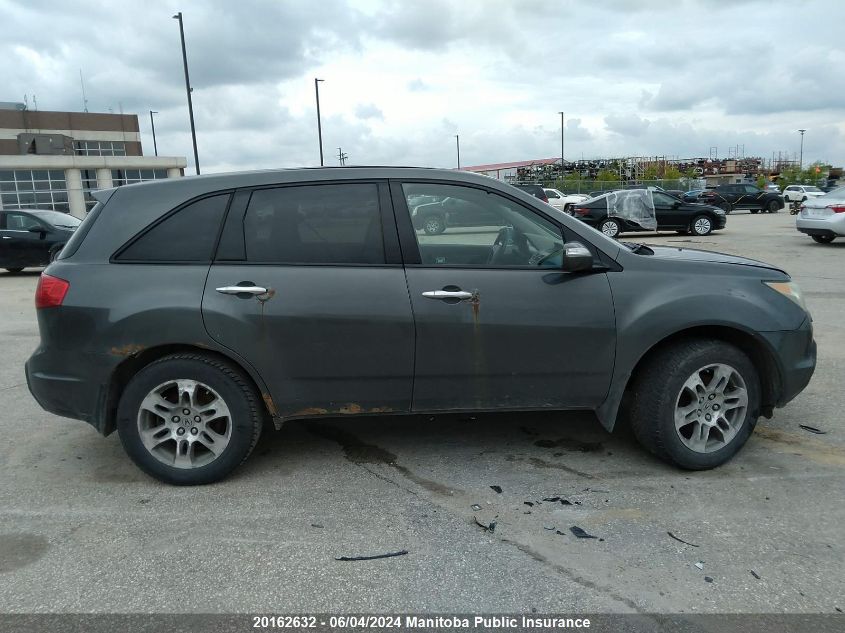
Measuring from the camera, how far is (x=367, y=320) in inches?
145

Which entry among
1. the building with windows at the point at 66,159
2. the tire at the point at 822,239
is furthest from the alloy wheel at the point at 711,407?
the building with windows at the point at 66,159

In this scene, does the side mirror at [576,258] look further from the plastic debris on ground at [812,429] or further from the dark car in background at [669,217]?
the dark car in background at [669,217]

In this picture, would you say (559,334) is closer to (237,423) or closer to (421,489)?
(421,489)

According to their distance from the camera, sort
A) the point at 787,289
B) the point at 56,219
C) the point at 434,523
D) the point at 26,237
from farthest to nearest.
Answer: the point at 56,219 < the point at 26,237 < the point at 787,289 < the point at 434,523

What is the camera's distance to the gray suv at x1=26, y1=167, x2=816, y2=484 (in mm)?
3688

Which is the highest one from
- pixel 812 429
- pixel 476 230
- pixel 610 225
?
pixel 476 230

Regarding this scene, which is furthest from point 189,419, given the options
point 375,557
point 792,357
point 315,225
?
point 792,357

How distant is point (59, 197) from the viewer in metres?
38.3

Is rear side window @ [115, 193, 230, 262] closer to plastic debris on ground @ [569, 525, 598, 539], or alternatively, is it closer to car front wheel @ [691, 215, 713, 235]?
plastic debris on ground @ [569, 525, 598, 539]

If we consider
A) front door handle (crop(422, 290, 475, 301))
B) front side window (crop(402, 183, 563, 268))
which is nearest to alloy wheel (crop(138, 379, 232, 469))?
front door handle (crop(422, 290, 475, 301))

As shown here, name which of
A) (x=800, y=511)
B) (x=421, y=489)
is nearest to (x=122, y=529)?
(x=421, y=489)

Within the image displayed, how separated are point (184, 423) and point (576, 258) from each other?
2.36m

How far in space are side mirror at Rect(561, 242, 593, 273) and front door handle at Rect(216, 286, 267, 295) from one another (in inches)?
64.9

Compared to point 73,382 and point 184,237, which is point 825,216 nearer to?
point 184,237
